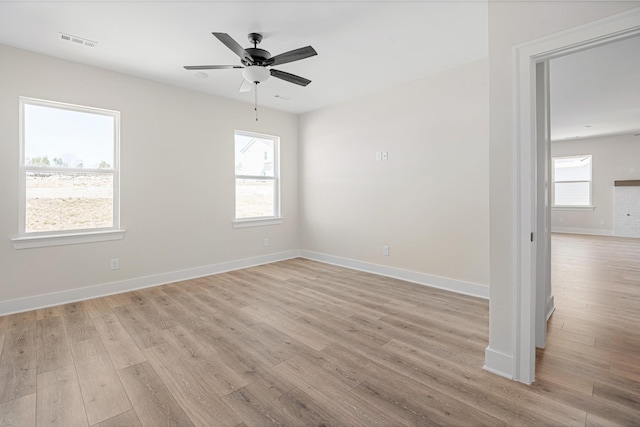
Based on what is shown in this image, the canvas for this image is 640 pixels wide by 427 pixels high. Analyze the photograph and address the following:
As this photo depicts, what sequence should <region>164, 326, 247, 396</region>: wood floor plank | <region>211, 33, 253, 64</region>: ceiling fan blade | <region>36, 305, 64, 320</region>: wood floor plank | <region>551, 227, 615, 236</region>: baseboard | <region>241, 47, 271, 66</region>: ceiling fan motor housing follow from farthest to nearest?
<region>551, 227, 615, 236</region>: baseboard → <region>36, 305, 64, 320</region>: wood floor plank → <region>241, 47, 271, 66</region>: ceiling fan motor housing → <region>211, 33, 253, 64</region>: ceiling fan blade → <region>164, 326, 247, 396</region>: wood floor plank

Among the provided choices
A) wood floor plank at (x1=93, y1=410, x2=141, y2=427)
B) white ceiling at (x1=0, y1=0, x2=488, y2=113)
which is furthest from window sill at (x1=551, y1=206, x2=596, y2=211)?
wood floor plank at (x1=93, y1=410, x2=141, y2=427)

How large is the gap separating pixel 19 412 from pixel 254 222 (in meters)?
3.76

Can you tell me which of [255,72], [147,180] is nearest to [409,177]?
[255,72]

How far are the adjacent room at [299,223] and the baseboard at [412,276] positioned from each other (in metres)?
0.03

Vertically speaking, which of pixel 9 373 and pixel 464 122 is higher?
pixel 464 122

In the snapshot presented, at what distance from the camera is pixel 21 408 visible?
176 cm

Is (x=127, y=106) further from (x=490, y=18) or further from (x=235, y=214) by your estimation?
(x=490, y=18)

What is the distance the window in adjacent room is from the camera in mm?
3355

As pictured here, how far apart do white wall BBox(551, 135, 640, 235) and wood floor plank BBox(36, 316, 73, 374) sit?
1152cm

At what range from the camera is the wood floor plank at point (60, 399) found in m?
1.66

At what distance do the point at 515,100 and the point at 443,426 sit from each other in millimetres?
1987

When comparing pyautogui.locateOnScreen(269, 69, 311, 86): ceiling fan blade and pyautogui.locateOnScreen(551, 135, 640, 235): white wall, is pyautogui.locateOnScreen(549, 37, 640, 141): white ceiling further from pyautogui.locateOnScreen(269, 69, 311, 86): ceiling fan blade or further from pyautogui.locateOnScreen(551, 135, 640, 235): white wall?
pyautogui.locateOnScreen(269, 69, 311, 86): ceiling fan blade

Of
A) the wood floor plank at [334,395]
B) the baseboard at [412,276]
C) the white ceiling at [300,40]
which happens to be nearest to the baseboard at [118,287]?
the baseboard at [412,276]

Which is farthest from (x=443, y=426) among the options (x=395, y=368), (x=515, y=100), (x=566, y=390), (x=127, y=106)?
(x=127, y=106)
